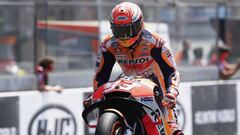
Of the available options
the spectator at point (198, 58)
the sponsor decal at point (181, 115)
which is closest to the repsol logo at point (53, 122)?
the sponsor decal at point (181, 115)

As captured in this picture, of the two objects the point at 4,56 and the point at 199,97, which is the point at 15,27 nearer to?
the point at 4,56

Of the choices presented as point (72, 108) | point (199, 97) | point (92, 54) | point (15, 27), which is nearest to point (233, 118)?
point (199, 97)

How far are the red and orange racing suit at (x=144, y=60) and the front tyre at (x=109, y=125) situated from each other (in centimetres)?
85

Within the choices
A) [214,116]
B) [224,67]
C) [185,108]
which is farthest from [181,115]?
[224,67]

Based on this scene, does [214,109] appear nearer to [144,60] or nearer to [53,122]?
[53,122]

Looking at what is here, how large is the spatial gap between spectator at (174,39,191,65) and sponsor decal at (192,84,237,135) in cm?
340

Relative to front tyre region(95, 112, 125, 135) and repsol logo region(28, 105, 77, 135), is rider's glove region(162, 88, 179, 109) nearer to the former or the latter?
front tyre region(95, 112, 125, 135)

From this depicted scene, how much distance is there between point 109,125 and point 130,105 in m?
0.47

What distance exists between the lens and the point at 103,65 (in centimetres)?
809

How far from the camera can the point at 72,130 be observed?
10250mm

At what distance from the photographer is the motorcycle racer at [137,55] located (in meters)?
7.61

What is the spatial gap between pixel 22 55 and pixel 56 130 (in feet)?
16.4

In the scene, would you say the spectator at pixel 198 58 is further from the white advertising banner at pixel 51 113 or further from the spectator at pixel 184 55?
the white advertising banner at pixel 51 113

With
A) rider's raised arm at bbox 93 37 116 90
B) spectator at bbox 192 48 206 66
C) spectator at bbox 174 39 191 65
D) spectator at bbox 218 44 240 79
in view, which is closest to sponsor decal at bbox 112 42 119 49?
rider's raised arm at bbox 93 37 116 90
